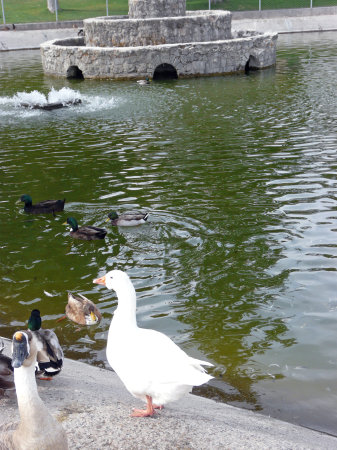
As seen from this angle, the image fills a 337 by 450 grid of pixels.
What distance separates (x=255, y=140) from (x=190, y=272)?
776cm

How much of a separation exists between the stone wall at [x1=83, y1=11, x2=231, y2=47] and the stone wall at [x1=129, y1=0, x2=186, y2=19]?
4.93ft

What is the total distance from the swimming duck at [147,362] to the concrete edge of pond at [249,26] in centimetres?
4098

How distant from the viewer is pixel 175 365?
4582 millimetres

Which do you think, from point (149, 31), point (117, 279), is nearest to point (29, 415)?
point (117, 279)

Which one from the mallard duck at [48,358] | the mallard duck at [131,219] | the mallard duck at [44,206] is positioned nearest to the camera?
the mallard duck at [48,358]

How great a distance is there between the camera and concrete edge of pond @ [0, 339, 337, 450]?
4.49 meters

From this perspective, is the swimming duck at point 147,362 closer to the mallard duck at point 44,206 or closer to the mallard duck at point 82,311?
the mallard duck at point 82,311

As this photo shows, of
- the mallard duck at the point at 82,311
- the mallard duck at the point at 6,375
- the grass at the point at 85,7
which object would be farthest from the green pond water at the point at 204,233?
the grass at the point at 85,7

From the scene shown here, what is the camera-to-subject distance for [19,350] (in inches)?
150

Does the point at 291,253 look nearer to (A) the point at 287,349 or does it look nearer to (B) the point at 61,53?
(A) the point at 287,349

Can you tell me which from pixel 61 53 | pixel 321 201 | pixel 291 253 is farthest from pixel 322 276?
pixel 61 53

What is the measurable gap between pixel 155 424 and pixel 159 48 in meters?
24.0

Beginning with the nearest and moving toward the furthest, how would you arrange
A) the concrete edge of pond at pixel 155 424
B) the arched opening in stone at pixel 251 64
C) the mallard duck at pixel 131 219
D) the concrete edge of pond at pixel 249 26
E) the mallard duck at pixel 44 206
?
1. the concrete edge of pond at pixel 155 424
2. the mallard duck at pixel 131 219
3. the mallard duck at pixel 44 206
4. the arched opening in stone at pixel 251 64
5. the concrete edge of pond at pixel 249 26

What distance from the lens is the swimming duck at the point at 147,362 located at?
456 cm
